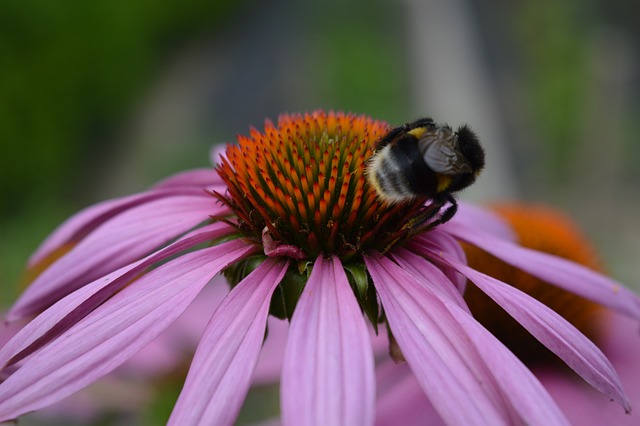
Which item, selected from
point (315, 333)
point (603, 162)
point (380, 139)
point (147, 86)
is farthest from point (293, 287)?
point (147, 86)

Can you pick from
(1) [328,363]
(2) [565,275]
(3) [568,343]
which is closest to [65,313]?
(1) [328,363]

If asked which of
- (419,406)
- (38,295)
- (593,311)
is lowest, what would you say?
(593,311)

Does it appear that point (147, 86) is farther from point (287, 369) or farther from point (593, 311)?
point (287, 369)

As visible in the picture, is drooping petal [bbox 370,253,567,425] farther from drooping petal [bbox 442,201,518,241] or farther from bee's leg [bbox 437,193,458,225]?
drooping petal [bbox 442,201,518,241]

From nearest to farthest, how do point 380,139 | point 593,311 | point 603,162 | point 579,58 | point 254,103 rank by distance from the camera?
point 380,139
point 593,311
point 603,162
point 579,58
point 254,103

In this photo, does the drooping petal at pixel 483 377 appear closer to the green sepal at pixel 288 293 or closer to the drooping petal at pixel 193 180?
the green sepal at pixel 288 293

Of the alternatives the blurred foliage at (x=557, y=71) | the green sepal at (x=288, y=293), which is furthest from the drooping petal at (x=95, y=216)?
the blurred foliage at (x=557, y=71)

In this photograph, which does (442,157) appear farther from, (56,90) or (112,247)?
(56,90)
